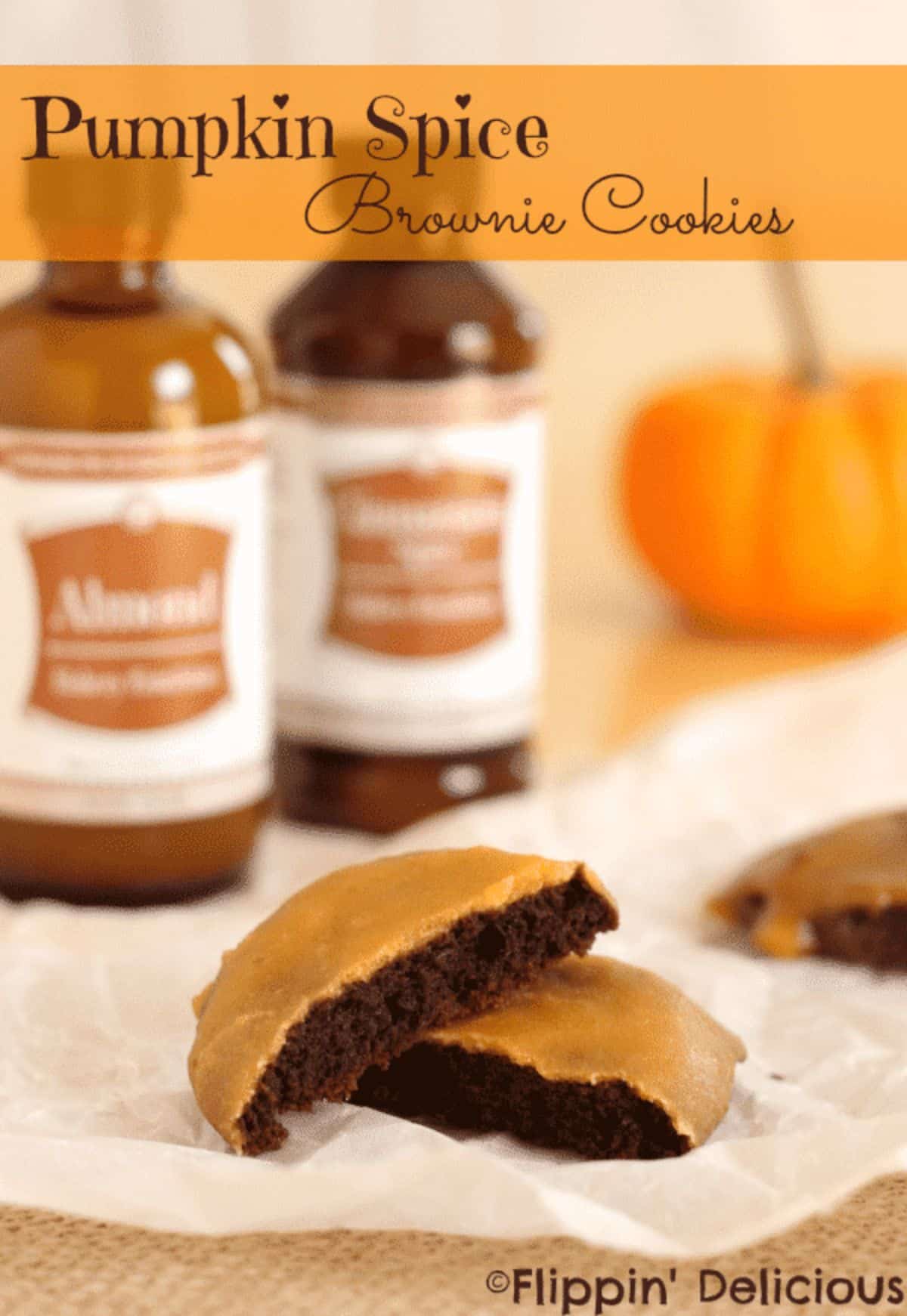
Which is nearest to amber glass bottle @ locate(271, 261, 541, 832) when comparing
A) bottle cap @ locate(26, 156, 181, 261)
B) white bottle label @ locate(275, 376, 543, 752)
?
white bottle label @ locate(275, 376, 543, 752)

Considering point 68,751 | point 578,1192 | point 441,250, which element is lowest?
point 578,1192

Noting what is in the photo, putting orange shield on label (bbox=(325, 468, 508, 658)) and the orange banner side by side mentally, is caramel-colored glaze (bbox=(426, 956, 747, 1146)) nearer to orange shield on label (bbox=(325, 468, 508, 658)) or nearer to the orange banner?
the orange banner

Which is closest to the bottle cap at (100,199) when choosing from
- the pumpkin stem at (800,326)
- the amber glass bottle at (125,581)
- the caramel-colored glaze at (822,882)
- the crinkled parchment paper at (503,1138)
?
the amber glass bottle at (125,581)

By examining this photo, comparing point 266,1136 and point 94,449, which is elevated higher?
point 94,449

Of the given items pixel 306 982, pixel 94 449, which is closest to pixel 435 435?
pixel 94 449

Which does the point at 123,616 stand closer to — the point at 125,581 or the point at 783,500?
the point at 125,581

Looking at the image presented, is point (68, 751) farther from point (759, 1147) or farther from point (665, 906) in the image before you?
point (759, 1147)
